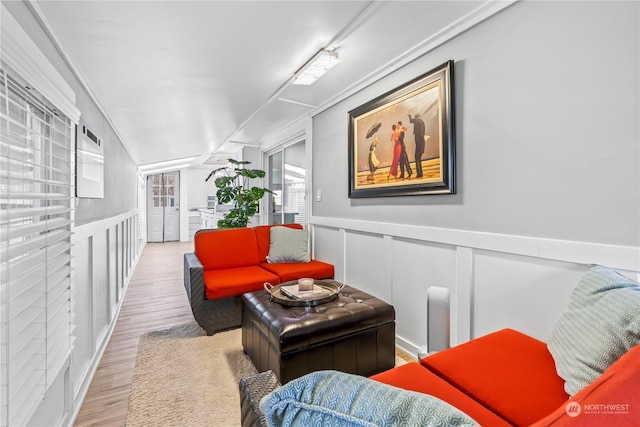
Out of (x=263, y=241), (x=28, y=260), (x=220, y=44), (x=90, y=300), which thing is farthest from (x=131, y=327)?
(x=220, y=44)

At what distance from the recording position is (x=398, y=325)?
96.6 inches

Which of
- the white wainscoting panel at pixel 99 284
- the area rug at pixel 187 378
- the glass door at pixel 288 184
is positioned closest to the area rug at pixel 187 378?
the area rug at pixel 187 378

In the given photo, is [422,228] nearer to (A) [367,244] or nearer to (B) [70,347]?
(A) [367,244]

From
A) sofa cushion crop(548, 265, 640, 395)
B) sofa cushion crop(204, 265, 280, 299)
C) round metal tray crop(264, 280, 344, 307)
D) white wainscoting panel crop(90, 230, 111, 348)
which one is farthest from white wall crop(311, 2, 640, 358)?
white wainscoting panel crop(90, 230, 111, 348)

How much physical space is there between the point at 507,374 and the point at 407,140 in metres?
1.64

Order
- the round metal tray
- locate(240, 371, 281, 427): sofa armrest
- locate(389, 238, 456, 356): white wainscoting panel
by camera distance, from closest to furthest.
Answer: locate(240, 371, 281, 427): sofa armrest → the round metal tray → locate(389, 238, 456, 356): white wainscoting panel

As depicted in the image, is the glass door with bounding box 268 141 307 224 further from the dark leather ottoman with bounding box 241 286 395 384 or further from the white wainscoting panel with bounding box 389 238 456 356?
the dark leather ottoman with bounding box 241 286 395 384

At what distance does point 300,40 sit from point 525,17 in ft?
4.17

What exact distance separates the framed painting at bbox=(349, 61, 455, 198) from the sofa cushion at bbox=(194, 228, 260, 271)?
1297 millimetres

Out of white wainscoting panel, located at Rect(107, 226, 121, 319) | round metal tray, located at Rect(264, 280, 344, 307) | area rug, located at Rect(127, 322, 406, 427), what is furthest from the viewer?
white wainscoting panel, located at Rect(107, 226, 121, 319)

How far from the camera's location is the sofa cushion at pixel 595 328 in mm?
868

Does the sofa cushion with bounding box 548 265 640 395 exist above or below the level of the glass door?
below

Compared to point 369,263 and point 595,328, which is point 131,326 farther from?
point 595,328

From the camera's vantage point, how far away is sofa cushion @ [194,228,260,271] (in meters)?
3.08
